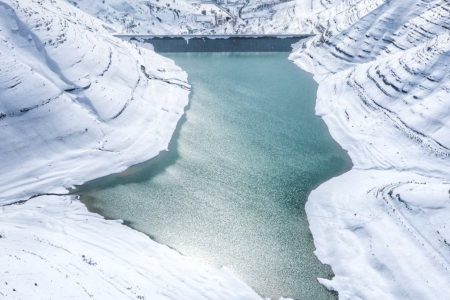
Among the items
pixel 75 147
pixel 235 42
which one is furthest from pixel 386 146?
pixel 235 42

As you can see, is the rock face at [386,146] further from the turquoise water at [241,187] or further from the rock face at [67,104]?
the rock face at [67,104]

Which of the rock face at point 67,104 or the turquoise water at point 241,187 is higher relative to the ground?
the rock face at point 67,104

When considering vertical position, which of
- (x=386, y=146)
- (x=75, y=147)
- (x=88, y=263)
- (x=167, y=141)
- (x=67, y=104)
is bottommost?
(x=88, y=263)

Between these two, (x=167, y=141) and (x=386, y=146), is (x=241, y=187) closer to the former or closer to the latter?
(x=167, y=141)

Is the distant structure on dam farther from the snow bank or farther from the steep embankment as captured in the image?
the snow bank

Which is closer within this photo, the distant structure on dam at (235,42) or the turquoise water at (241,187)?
the turquoise water at (241,187)

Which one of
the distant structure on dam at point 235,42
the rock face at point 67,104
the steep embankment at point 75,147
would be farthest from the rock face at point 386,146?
the rock face at point 67,104
